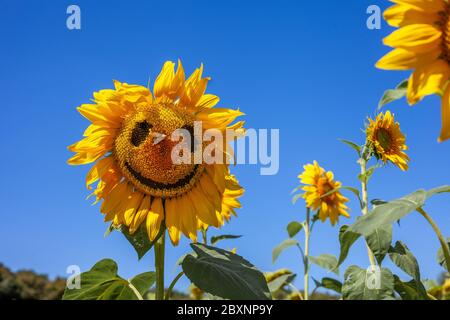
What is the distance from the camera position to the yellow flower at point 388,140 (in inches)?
185

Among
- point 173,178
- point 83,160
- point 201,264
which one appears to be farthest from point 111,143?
point 201,264

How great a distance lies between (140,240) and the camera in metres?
2.82

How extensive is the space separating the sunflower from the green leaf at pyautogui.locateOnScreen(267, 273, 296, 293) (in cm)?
254

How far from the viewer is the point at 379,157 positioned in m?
4.69

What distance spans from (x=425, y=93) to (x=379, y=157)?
2.75 meters

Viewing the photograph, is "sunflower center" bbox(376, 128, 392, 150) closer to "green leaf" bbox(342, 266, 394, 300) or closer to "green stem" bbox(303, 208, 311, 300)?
"green leaf" bbox(342, 266, 394, 300)

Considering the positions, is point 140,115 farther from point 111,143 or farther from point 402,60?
point 402,60

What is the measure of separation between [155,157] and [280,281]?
2.99 m

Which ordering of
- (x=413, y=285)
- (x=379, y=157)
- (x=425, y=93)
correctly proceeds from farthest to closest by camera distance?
1. (x=379, y=157)
2. (x=413, y=285)
3. (x=425, y=93)

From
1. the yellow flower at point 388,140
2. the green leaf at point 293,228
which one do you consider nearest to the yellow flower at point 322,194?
the green leaf at point 293,228

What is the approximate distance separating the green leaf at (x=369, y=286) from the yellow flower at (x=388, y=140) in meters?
1.64

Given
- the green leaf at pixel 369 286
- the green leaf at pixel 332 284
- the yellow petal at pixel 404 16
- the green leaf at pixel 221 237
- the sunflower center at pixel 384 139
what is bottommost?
the green leaf at pixel 369 286

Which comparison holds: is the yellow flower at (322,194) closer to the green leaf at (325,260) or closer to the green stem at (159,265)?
the green leaf at (325,260)
